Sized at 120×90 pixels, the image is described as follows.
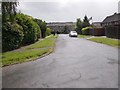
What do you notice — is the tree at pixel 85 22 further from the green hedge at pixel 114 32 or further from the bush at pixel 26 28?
the bush at pixel 26 28

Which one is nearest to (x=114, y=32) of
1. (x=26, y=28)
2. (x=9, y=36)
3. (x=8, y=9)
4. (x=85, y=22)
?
(x=26, y=28)

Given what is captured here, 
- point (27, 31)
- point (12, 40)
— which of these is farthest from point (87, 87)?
point (27, 31)

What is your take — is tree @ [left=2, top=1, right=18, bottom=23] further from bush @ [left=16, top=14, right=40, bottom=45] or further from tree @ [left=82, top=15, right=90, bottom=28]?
tree @ [left=82, top=15, right=90, bottom=28]

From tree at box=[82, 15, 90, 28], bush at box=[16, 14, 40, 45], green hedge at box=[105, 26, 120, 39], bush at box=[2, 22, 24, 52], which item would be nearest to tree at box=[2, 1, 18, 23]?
bush at box=[2, 22, 24, 52]

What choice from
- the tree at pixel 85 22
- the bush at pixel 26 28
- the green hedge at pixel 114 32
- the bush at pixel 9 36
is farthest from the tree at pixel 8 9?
the tree at pixel 85 22

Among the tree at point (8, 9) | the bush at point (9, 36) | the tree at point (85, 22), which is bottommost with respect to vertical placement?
the bush at point (9, 36)

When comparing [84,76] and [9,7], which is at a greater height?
[9,7]

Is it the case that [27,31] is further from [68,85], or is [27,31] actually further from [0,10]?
[68,85]

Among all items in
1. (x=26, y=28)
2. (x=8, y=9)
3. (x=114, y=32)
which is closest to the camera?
(x=8, y=9)

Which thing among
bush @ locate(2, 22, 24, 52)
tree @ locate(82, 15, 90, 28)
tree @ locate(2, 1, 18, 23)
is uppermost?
tree @ locate(82, 15, 90, 28)

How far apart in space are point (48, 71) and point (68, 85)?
254cm

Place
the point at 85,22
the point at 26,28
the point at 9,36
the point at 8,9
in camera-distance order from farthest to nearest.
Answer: the point at 85,22
the point at 26,28
the point at 9,36
the point at 8,9

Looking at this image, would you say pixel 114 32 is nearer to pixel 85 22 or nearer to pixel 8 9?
pixel 8 9

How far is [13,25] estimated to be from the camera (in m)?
19.0
